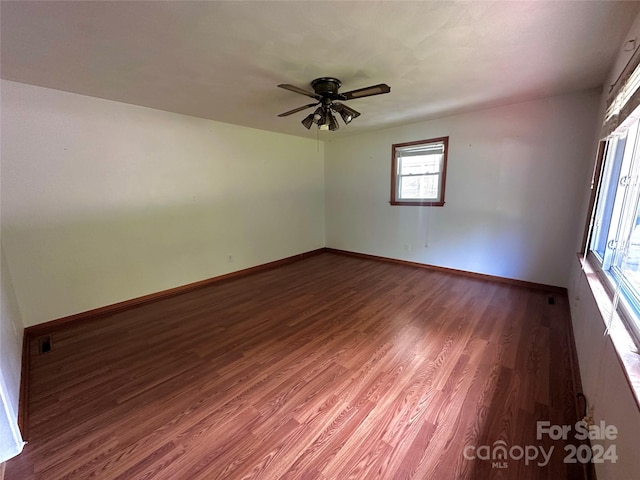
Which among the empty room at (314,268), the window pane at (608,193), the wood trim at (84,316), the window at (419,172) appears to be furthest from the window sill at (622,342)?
the wood trim at (84,316)

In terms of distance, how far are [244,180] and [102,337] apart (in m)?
2.69

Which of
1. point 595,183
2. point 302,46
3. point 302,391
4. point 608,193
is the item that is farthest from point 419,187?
point 302,391

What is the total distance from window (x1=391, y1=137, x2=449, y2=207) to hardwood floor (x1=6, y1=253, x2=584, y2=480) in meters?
1.89

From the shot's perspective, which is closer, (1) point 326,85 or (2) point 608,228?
(2) point 608,228

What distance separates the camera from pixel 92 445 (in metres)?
1.43

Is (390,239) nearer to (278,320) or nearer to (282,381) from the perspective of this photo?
(278,320)

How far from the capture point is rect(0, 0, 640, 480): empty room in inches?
55.2

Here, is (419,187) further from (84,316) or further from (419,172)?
(84,316)

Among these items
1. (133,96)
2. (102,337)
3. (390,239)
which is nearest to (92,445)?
(102,337)

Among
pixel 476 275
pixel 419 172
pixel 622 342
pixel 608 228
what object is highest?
pixel 419 172

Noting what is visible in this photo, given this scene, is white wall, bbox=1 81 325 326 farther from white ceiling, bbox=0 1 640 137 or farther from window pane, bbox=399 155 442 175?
window pane, bbox=399 155 442 175

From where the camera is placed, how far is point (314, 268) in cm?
464

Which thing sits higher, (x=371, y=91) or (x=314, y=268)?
(x=371, y=91)

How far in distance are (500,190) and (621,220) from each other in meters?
A: 2.12
